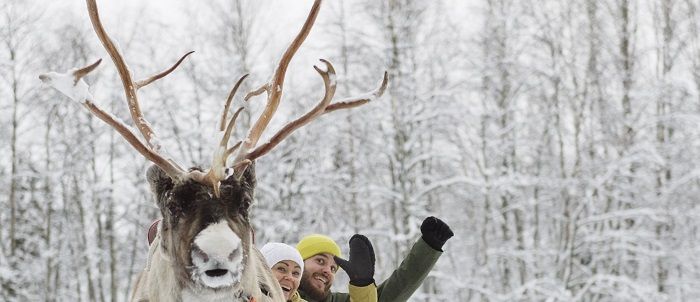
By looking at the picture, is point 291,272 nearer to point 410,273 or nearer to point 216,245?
point 410,273

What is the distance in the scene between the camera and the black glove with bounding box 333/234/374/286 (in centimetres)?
337

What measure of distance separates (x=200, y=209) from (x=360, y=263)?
1355mm

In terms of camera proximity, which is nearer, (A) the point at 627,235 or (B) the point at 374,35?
(A) the point at 627,235

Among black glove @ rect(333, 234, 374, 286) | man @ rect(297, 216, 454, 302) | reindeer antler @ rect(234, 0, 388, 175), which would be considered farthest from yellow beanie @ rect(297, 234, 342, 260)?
reindeer antler @ rect(234, 0, 388, 175)

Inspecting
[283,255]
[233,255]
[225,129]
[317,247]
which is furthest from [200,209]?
[317,247]

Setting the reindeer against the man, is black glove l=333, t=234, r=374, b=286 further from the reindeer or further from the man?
the reindeer

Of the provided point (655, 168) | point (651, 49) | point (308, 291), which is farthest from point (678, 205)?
point (308, 291)

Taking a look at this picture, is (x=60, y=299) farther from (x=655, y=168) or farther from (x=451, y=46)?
(x=655, y=168)

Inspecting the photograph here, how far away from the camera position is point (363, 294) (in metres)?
3.33

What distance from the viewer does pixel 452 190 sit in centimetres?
1512

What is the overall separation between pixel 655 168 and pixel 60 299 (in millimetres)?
14523

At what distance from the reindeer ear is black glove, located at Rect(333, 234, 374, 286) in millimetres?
1181

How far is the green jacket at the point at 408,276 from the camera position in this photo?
11.5ft

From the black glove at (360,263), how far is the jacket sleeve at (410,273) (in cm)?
20
